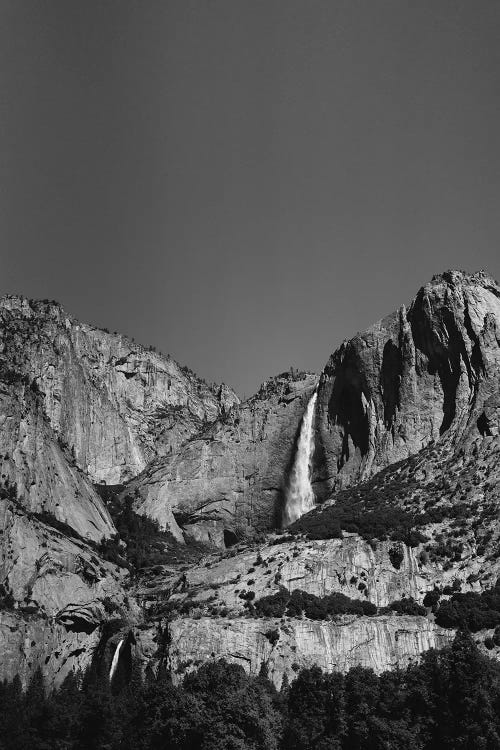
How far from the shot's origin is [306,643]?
85.9 metres

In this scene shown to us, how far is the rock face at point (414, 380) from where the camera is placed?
121 m

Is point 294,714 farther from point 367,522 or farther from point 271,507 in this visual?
point 271,507

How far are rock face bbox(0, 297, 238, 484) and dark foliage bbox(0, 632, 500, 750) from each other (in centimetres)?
8782

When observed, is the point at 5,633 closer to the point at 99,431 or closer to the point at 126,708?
the point at 126,708

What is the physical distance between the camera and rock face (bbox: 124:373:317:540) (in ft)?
464

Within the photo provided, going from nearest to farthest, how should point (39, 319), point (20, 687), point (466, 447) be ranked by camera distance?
point (20, 687) < point (466, 447) < point (39, 319)

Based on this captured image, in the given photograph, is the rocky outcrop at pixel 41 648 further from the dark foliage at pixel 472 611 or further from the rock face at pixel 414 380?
the rock face at pixel 414 380

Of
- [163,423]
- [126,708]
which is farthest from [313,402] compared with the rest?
[126,708]

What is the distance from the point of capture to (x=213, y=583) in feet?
328

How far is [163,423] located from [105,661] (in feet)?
329

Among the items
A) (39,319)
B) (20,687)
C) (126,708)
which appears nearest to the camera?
(126,708)

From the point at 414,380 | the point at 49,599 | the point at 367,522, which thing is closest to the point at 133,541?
the point at 49,599

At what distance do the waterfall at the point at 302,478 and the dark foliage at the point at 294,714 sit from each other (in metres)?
59.0

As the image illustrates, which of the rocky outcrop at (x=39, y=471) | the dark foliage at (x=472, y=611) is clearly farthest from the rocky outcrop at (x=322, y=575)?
the rocky outcrop at (x=39, y=471)
